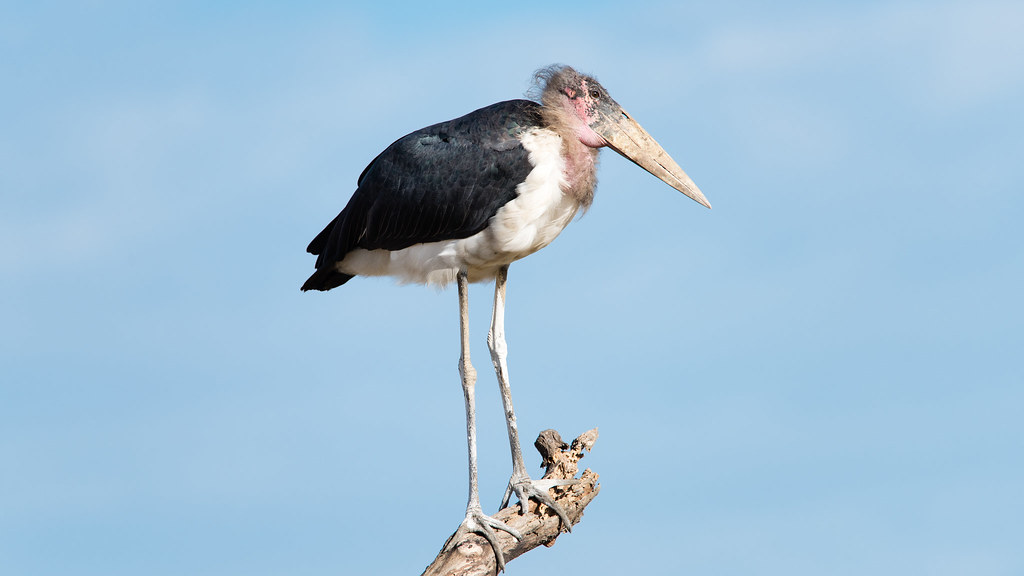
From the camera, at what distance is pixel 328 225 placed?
10805mm

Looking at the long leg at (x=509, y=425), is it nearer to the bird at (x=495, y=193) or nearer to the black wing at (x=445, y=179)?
the bird at (x=495, y=193)

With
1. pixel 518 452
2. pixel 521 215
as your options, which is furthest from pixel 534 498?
A: pixel 521 215

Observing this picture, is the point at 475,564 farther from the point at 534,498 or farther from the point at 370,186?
the point at 370,186

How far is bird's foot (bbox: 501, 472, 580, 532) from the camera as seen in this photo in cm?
969

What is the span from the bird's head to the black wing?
0.23 metres

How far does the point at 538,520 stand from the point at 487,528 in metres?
0.54

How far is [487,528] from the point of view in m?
9.27

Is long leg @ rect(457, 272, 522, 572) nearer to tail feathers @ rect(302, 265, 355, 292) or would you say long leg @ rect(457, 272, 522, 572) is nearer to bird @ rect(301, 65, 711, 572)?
bird @ rect(301, 65, 711, 572)

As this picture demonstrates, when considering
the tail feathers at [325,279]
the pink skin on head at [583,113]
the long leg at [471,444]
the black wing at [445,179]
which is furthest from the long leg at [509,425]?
the tail feathers at [325,279]

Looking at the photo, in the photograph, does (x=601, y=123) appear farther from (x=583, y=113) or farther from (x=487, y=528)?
(x=487, y=528)

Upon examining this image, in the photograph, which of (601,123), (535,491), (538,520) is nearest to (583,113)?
(601,123)

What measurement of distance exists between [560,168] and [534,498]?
2568mm

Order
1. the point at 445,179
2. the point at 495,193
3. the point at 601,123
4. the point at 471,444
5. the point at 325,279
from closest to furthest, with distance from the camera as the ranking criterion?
the point at 495,193, the point at 445,179, the point at 471,444, the point at 601,123, the point at 325,279

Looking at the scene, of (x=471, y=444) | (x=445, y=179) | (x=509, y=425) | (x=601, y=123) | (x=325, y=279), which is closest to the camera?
(x=445, y=179)
